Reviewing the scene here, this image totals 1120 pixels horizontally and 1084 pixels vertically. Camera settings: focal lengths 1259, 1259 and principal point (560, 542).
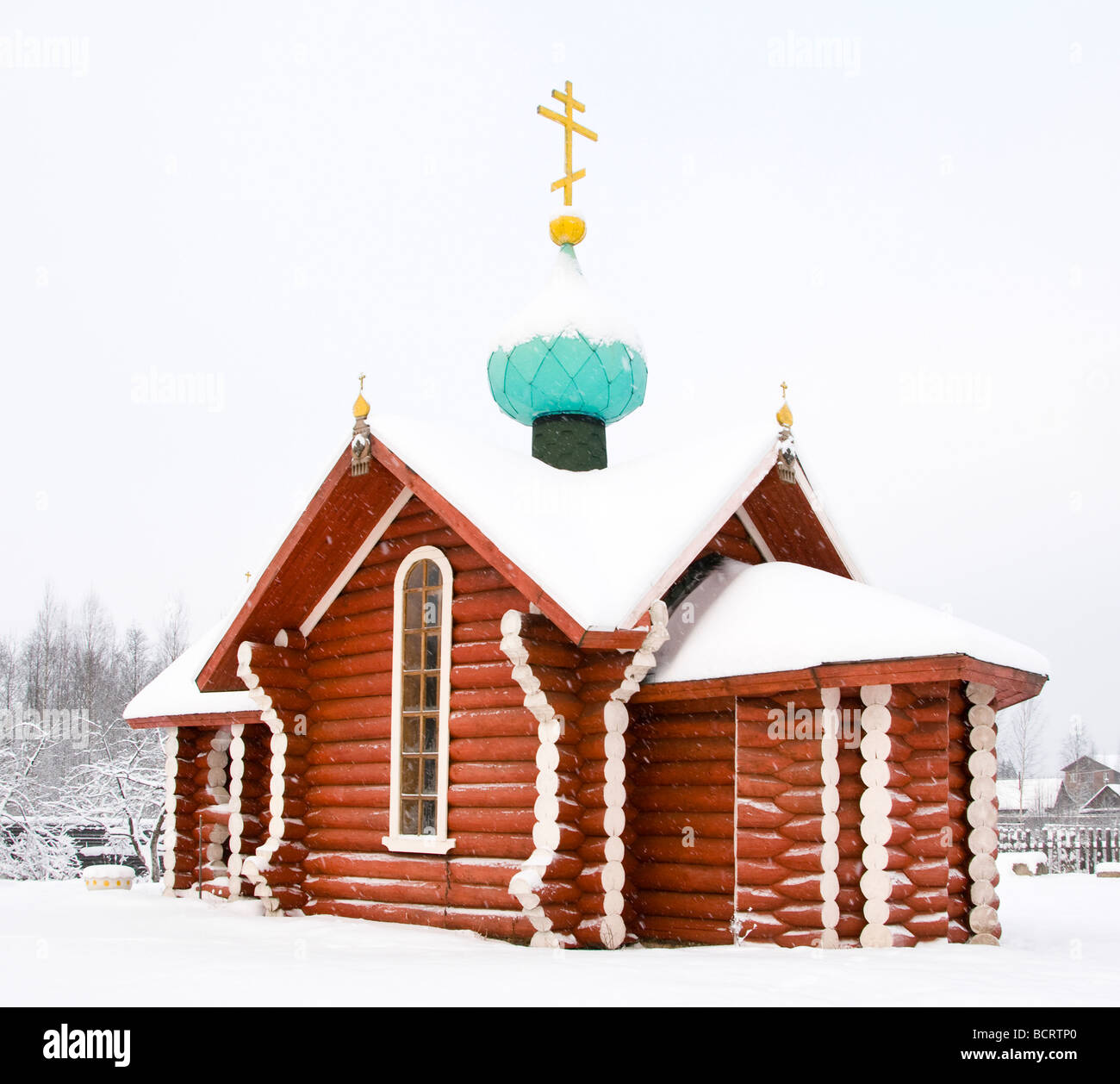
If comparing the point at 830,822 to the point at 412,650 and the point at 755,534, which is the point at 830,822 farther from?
the point at 412,650

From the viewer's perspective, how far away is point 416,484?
375 inches

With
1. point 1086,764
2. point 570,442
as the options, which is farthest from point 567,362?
point 1086,764

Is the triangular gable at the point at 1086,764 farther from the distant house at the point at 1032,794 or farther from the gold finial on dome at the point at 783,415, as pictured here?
the gold finial on dome at the point at 783,415

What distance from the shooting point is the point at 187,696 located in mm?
13992

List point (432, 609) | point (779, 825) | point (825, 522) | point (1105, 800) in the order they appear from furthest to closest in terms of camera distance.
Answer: point (1105, 800) < point (825, 522) < point (432, 609) < point (779, 825)

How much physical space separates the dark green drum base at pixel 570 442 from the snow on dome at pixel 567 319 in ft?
2.63

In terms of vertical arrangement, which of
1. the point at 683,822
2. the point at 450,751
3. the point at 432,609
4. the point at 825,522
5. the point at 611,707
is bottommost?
the point at 683,822

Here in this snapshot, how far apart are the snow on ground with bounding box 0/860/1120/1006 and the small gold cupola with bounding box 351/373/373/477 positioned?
356 cm

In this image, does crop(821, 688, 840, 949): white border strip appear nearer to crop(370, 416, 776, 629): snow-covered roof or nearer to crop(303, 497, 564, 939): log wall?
crop(370, 416, 776, 629): snow-covered roof

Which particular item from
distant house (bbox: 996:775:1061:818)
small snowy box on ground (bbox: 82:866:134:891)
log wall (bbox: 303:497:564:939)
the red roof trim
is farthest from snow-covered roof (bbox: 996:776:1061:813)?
log wall (bbox: 303:497:564:939)

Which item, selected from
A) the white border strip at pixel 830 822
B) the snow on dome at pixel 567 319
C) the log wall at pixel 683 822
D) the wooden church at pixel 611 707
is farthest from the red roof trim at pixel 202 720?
the white border strip at pixel 830 822

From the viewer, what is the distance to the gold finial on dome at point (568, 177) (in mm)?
12930

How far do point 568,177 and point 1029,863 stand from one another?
Result: 1268 cm

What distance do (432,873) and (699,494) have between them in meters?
3.60
